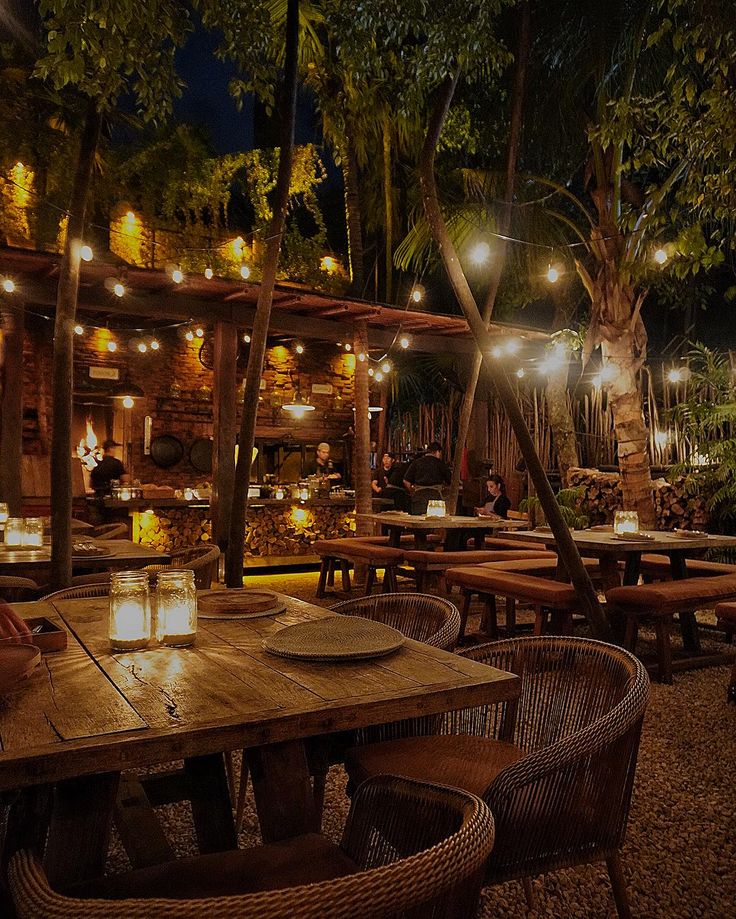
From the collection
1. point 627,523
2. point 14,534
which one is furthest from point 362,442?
point 14,534

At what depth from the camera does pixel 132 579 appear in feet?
6.71

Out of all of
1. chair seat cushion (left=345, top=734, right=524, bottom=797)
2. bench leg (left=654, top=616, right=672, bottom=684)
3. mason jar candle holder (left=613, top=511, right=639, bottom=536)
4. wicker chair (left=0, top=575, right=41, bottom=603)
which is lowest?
bench leg (left=654, top=616, right=672, bottom=684)

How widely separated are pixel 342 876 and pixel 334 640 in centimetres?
74

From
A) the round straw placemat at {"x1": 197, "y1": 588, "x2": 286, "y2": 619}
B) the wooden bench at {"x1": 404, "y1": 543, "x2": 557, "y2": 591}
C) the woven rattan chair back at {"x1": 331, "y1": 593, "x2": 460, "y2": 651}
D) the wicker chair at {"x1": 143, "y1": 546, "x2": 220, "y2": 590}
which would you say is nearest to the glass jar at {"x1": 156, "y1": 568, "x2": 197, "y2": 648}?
the round straw placemat at {"x1": 197, "y1": 588, "x2": 286, "y2": 619}

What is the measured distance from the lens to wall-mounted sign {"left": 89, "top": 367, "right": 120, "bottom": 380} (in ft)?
39.5

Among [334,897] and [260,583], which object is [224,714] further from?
[260,583]

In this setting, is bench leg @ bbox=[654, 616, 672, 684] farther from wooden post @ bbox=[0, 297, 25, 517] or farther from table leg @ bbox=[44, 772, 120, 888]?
wooden post @ bbox=[0, 297, 25, 517]

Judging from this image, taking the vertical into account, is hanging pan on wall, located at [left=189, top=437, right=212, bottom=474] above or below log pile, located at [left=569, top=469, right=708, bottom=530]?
above

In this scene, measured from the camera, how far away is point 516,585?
520 centimetres

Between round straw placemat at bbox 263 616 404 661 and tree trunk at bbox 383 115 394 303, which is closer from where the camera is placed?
round straw placemat at bbox 263 616 404 661

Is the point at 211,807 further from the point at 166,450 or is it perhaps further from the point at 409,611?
the point at 166,450

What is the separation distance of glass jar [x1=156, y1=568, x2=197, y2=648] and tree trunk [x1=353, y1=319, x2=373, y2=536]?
23.1ft

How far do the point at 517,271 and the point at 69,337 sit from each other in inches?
353

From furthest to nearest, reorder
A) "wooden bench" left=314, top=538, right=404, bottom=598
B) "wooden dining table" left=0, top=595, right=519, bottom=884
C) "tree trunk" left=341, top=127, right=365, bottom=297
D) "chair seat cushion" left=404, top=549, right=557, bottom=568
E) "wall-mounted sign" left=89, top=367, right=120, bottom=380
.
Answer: "tree trunk" left=341, top=127, right=365, bottom=297 < "wall-mounted sign" left=89, top=367, right=120, bottom=380 < "wooden bench" left=314, top=538, right=404, bottom=598 < "chair seat cushion" left=404, top=549, right=557, bottom=568 < "wooden dining table" left=0, top=595, right=519, bottom=884
